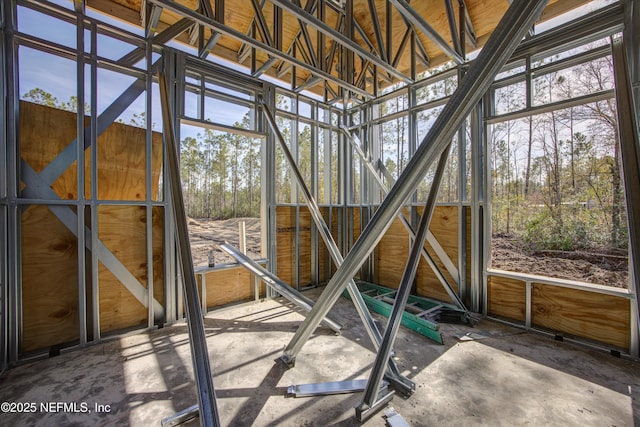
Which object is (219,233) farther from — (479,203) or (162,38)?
(479,203)

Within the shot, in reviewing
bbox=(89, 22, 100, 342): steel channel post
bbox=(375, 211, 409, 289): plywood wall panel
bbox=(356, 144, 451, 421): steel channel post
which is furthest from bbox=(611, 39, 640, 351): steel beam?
bbox=(89, 22, 100, 342): steel channel post

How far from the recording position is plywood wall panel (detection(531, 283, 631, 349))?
107 inches

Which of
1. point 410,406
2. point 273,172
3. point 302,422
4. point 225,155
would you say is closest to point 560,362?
point 410,406

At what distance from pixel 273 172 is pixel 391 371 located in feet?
10.2

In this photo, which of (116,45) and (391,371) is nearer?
(391,371)

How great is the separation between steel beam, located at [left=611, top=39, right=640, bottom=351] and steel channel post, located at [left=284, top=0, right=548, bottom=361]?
0.62 metres

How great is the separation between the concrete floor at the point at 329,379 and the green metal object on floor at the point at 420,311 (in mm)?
125

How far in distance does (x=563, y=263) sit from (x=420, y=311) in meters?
3.11

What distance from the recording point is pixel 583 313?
9.58 feet

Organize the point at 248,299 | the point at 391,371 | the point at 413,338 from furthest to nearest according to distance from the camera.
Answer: the point at 248,299
the point at 413,338
the point at 391,371

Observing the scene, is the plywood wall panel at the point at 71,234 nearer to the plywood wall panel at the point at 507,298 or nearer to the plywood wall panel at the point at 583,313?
the plywood wall panel at the point at 507,298

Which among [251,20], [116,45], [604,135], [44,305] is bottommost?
[44,305]

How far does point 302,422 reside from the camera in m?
1.85

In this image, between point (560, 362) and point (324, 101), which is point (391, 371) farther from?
point (324, 101)
